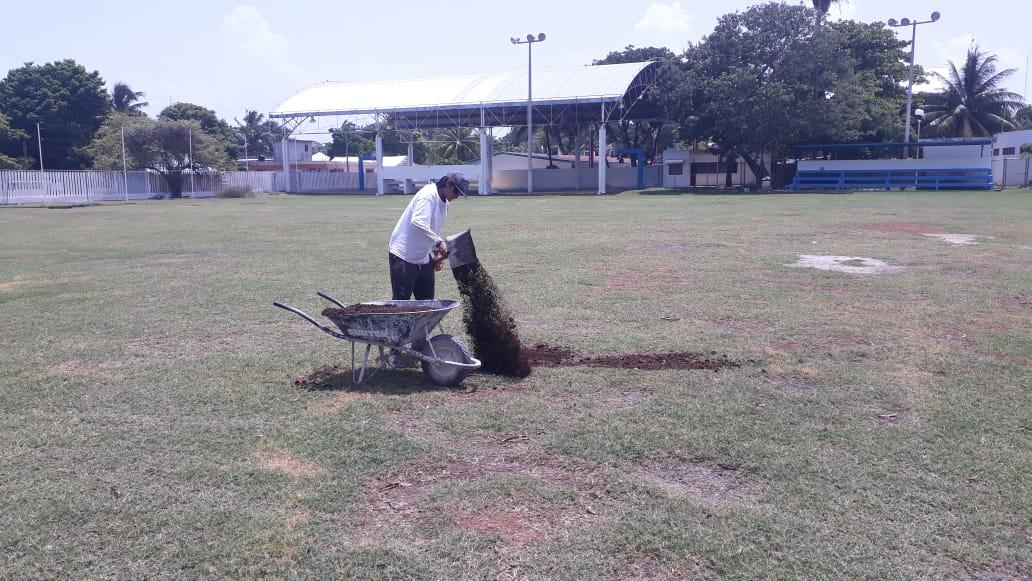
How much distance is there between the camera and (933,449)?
16.0 ft

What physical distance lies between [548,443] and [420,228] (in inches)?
92.9

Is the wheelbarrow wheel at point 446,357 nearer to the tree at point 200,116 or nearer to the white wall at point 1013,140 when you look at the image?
the white wall at point 1013,140

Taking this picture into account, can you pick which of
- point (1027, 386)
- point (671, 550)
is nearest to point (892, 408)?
point (1027, 386)

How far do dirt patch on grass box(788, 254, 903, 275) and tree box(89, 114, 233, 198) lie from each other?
145 feet

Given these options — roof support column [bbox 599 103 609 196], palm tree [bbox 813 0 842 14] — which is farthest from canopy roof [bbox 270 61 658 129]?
palm tree [bbox 813 0 842 14]

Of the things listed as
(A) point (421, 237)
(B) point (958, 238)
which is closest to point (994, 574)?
(A) point (421, 237)

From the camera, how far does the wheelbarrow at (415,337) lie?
5887mm

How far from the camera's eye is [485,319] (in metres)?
6.54

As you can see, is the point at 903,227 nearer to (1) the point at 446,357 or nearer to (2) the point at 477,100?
(1) the point at 446,357

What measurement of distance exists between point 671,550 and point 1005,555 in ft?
4.91

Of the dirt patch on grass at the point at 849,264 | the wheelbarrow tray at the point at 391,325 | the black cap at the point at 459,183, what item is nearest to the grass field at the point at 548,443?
the wheelbarrow tray at the point at 391,325

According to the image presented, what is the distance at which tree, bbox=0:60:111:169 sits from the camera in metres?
57.2

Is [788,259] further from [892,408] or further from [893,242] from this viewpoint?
[892,408]

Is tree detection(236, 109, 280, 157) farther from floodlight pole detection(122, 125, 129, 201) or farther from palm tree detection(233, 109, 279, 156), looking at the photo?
floodlight pole detection(122, 125, 129, 201)
